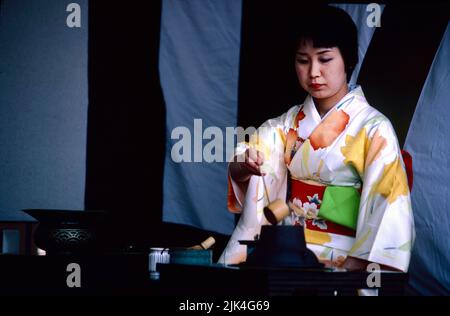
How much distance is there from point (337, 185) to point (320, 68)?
714mm

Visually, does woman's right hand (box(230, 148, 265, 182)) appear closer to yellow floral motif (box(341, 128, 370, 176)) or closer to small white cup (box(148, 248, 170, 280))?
yellow floral motif (box(341, 128, 370, 176))

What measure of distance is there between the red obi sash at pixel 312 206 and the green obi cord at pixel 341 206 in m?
0.04

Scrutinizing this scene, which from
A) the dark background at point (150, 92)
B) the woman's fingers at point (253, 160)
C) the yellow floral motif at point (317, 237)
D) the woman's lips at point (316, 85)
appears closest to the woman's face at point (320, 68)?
the woman's lips at point (316, 85)

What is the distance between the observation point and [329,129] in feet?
15.3

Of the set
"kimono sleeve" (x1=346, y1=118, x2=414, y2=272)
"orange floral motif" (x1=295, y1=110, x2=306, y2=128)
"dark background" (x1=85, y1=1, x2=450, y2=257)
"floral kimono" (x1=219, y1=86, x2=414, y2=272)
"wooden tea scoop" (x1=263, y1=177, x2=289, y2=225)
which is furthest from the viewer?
"dark background" (x1=85, y1=1, x2=450, y2=257)

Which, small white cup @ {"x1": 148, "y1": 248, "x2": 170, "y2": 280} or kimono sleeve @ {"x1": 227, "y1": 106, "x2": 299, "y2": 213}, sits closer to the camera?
small white cup @ {"x1": 148, "y1": 248, "x2": 170, "y2": 280}

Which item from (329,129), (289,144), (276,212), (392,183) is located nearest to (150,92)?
(289,144)

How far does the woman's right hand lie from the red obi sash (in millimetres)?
265

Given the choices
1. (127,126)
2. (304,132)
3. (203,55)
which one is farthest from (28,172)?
(304,132)

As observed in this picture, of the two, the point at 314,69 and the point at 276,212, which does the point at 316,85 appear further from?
the point at 276,212

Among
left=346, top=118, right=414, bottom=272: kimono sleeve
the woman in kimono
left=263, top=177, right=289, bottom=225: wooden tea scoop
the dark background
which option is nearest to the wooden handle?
left=263, top=177, right=289, bottom=225: wooden tea scoop

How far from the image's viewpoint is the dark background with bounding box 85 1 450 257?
5.80 m
